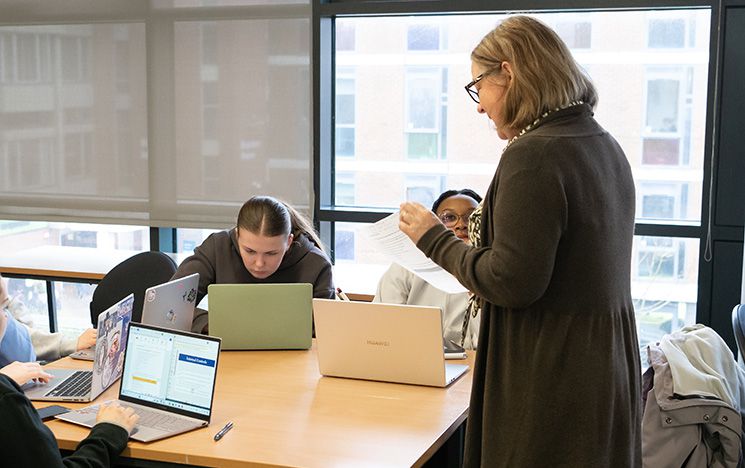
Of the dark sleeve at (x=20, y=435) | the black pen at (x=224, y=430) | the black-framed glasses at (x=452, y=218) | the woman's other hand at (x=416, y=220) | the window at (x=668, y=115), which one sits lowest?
the black pen at (x=224, y=430)

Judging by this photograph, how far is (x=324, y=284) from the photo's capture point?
3.16 m

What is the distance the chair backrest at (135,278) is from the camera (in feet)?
Answer: 11.8

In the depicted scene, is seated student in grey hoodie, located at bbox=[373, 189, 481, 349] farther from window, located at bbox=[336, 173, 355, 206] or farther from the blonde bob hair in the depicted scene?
the blonde bob hair

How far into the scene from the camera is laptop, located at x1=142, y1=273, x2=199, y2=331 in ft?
8.46

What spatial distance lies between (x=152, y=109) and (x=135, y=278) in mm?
1147

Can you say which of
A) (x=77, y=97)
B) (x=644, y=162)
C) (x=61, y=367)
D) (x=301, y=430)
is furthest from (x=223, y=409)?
(x=77, y=97)

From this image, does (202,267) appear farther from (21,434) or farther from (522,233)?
(522,233)

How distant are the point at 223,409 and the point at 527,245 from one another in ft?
3.29

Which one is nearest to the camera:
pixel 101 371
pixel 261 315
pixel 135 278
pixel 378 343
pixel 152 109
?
pixel 101 371

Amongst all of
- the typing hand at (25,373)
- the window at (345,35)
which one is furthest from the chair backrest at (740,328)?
the window at (345,35)

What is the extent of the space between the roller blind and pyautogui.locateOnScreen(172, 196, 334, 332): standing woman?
1.10m

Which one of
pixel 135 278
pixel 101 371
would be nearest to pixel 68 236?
pixel 135 278

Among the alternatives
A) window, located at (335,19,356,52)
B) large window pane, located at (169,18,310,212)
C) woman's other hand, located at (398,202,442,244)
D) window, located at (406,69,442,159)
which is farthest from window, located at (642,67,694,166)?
woman's other hand, located at (398,202,442,244)

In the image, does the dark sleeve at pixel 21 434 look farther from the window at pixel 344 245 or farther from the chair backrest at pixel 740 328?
the window at pixel 344 245
